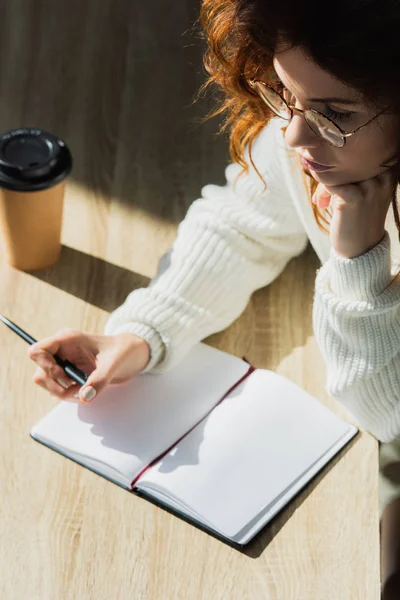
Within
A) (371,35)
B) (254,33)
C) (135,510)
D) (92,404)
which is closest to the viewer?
(371,35)

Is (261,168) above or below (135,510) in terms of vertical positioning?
above

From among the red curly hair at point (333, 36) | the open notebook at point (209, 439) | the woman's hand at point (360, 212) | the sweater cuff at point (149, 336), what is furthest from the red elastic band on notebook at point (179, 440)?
the red curly hair at point (333, 36)

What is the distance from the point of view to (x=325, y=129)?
3.57 feet

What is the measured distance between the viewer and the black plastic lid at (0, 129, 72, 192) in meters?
1.39

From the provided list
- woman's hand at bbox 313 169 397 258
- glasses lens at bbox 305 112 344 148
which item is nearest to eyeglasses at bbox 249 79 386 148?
glasses lens at bbox 305 112 344 148

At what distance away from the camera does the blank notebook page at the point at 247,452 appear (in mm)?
1205

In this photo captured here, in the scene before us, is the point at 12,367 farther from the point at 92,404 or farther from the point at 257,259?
the point at 257,259

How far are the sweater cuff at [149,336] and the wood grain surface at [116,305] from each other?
0.21 ft

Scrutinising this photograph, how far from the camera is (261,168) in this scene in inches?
61.0

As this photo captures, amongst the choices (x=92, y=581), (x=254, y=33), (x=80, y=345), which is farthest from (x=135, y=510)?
(x=254, y=33)

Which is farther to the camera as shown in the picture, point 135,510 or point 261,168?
point 261,168

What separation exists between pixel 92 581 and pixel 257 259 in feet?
1.98

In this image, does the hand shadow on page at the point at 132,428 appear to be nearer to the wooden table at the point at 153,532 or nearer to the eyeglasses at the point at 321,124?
the wooden table at the point at 153,532

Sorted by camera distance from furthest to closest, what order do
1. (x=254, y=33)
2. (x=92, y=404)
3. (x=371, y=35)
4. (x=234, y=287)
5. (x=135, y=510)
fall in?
(x=234, y=287) → (x=92, y=404) → (x=135, y=510) → (x=254, y=33) → (x=371, y=35)
